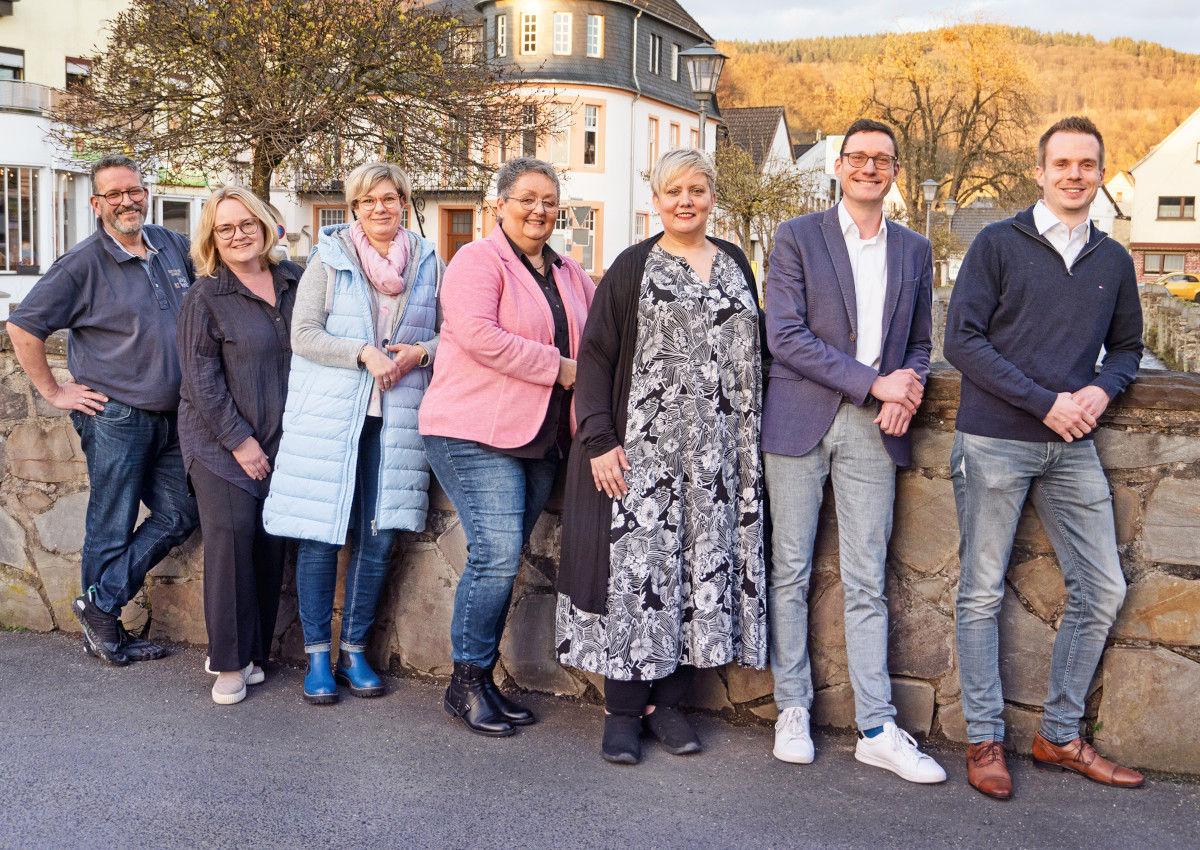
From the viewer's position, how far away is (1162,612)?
3852 millimetres

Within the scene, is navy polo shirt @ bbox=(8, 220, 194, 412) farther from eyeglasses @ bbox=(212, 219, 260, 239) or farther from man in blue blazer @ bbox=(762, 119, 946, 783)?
man in blue blazer @ bbox=(762, 119, 946, 783)

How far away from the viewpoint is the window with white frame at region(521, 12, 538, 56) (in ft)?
146

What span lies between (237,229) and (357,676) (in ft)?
6.08

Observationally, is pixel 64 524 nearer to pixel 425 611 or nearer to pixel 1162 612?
pixel 425 611

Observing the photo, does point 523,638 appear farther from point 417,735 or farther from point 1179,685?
point 1179,685

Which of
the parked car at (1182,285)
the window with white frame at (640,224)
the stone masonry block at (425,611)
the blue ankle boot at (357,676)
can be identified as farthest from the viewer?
the parked car at (1182,285)

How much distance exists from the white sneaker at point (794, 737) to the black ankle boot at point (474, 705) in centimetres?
98

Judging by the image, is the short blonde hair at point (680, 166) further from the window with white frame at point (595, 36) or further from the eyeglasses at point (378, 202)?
the window with white frame at point (595, 36)

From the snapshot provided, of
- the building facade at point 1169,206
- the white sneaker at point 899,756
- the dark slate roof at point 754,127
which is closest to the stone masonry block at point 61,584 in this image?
the white sneaker at point 899,756

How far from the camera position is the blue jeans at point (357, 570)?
14.8 feet

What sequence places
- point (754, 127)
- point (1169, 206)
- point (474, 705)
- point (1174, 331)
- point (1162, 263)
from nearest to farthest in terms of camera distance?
point (474, 705), point (1174, 331), point (754, 127), point (1169, 206), point (1162, 263)

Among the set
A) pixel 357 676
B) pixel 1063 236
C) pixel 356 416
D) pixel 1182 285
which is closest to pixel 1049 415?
pixel 1063 236

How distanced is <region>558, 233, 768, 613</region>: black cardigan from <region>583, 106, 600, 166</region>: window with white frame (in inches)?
1589

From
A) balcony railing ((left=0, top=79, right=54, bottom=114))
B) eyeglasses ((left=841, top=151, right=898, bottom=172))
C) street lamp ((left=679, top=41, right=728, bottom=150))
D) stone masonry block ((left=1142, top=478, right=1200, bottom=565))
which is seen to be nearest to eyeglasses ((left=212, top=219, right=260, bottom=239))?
eyeglasses ((left=841, top=151, right=898, bottom=172))
